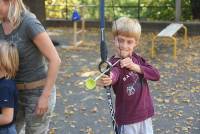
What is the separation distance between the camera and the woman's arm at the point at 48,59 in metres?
2.65

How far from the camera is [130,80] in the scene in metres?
2.79

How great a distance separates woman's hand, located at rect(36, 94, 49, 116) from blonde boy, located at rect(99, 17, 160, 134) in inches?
16.5

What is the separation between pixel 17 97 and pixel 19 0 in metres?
0.59

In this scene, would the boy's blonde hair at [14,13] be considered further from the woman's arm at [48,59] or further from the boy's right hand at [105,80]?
the boy's right hand at [105,80]

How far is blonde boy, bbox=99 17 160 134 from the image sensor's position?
268 centimetres

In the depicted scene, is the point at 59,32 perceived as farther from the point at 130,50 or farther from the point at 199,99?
the point at 130,50

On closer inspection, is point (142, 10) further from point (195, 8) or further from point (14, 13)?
point (14, 13)

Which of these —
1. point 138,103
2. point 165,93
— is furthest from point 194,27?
point 138,103

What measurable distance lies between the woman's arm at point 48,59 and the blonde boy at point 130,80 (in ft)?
1.14

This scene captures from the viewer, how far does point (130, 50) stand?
270 cm

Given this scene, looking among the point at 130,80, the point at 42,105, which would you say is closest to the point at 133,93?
the point at 130,80

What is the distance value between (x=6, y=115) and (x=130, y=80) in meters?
0.79

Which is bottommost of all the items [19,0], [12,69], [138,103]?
[138,103]

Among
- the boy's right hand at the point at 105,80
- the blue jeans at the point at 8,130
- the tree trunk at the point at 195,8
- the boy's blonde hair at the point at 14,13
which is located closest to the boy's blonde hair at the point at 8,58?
the boy's blonde hair at the point at 14,13
